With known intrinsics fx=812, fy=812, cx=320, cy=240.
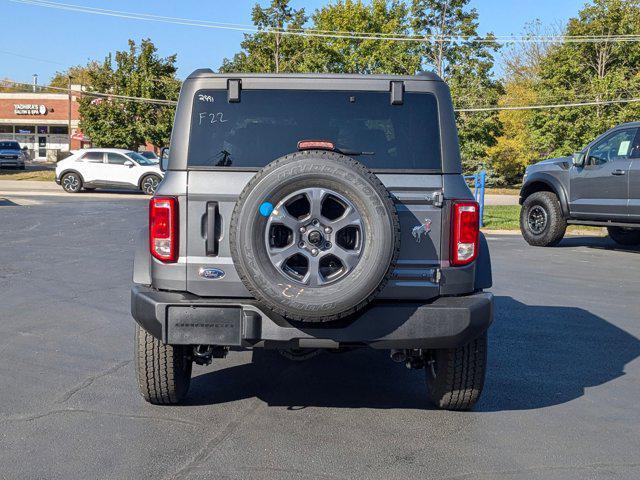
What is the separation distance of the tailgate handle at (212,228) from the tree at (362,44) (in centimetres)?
4386

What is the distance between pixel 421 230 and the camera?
4559mm

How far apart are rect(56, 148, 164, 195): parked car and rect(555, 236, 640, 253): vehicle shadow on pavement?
1744 centimetres

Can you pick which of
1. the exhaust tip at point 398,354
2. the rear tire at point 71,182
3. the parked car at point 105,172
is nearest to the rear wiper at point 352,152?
the exhaust tip at point 398,354

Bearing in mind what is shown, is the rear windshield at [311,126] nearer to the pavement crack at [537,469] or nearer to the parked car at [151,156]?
the pavement crack at [537,469]

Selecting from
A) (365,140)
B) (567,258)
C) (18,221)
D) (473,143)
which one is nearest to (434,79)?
(365,140)

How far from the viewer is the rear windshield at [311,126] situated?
471 centimetres

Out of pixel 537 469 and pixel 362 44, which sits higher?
pixel 362 44

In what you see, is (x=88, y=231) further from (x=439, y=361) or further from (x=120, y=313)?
(x=439, y=361)

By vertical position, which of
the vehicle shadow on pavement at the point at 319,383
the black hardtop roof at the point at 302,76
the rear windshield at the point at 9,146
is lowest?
the vehicle shadow on pavement at the point at 319,383

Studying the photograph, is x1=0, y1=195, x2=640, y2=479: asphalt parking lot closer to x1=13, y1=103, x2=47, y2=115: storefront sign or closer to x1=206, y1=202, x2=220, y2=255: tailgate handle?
x1=206, y1=202, x2=220, y2=255: tailgate handle

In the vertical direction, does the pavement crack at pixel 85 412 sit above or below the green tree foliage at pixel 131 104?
below

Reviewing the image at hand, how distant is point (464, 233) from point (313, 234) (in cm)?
93

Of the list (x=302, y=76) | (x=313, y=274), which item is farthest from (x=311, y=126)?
(x=313, y=274)

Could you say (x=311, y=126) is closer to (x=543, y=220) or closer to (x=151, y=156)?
(x=543, y=220)
